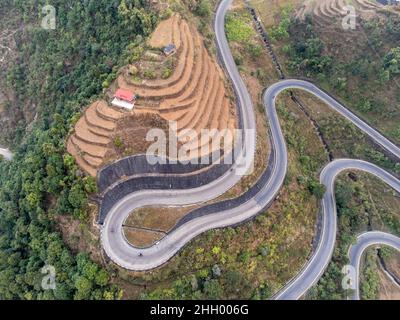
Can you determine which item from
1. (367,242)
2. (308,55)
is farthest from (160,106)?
(367,242)

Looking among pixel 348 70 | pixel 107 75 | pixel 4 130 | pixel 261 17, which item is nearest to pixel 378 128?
pixel 348 70

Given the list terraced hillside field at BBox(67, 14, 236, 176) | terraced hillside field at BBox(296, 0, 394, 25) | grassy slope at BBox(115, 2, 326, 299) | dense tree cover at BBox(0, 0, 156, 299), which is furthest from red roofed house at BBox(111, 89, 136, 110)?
terraced hillside field at BBox(296, 0, 394, 25)

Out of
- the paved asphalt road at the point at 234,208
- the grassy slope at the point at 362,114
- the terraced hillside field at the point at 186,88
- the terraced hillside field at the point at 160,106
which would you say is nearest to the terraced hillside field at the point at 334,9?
the grassy slope at the point at 362,114

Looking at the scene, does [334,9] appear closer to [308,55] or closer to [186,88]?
[308,55]
